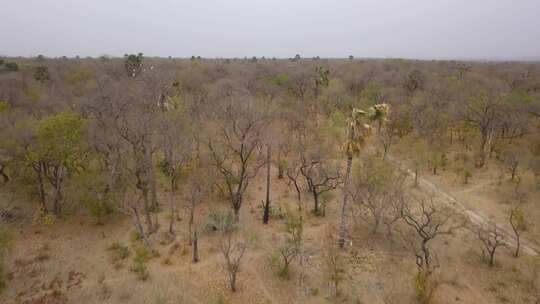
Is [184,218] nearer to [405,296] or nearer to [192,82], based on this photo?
[405,296]

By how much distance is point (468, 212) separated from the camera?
21.2 metres

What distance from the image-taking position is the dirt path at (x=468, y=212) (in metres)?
17.1

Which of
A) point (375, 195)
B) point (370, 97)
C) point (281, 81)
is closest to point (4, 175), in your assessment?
point (375, 195)

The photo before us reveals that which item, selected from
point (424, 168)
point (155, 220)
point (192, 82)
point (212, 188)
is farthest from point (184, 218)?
point (192, 82)

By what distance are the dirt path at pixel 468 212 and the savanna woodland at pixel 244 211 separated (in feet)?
0.42

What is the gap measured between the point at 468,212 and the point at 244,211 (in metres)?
14.0

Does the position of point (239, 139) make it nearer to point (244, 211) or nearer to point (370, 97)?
point (244, 211)

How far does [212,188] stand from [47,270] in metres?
10.3

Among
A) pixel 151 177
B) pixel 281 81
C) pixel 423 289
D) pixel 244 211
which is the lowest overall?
pixel 244 211

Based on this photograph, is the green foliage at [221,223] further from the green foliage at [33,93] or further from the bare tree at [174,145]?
the green foliage at [33,93]

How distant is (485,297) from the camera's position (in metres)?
13.6

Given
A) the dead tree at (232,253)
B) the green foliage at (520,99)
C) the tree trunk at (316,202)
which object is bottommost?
the dead tree at (232,253)

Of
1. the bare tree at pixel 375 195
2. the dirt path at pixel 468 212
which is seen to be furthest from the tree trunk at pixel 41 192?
the dirt path at pixel 468 212

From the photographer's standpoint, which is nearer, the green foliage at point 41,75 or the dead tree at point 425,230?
the dead tree at point 425,230
